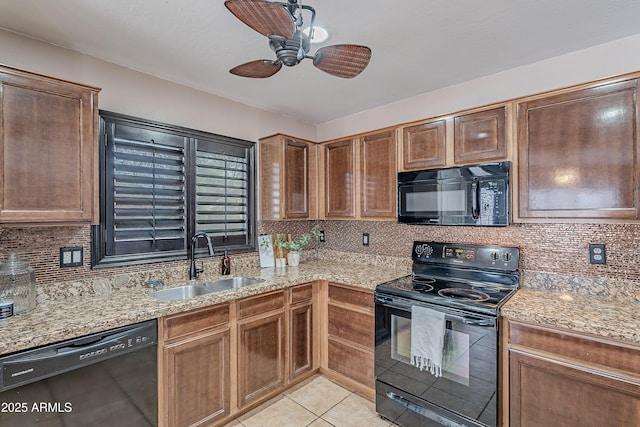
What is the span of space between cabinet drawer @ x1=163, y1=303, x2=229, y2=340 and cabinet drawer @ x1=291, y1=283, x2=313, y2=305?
607 millimetres

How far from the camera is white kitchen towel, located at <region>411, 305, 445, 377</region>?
1950mm

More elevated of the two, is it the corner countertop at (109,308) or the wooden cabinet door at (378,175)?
the wooden cabinet door at (378,175)

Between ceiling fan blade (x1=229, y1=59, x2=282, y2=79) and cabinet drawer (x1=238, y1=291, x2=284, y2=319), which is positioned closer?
ceiling fan blade (x1=229, y1=59, x2=282, y2=79)

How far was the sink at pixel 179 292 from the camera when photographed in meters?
2.30

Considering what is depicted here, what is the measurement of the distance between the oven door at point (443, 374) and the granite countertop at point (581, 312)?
204mm

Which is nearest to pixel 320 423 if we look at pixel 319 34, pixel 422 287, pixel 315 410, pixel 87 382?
pixel 315 410

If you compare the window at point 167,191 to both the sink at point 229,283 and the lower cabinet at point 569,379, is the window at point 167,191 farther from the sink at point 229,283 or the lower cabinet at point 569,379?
the lower cabinet at point 569,379

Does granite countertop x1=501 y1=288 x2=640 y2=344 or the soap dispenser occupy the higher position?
the soap dispenser

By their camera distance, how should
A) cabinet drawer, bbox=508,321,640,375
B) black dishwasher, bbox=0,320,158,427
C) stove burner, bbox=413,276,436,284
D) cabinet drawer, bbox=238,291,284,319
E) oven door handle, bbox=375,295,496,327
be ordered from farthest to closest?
stove burner, bbox=413,276,436,284 → cabinet drawer, bbox=238,291,284,319 → oven door handle, bbox=375,295,496,327 → cabinet drawer, bbox=508,321,640,375 → black dishwasher, bbox=0,320,158,427

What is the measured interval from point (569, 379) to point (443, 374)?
0.63 m

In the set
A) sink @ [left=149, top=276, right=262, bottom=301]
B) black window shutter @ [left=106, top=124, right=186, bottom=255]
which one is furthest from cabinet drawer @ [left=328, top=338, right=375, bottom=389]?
black window shutter @ [left=106, top=124, right=186, bottom=255]

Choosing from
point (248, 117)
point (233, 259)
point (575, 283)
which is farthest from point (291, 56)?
point (575, 283)

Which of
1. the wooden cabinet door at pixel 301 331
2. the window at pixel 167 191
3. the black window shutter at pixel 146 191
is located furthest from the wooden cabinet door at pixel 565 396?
the black window shutter at pixel 146 191

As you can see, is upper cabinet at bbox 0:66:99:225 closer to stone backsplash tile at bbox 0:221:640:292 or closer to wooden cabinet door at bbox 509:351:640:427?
stone backsplash tile at bbox 0:221:640:292
